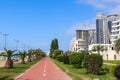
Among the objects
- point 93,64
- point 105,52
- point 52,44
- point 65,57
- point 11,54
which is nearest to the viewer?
point 93,64

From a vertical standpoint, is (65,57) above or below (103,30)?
below

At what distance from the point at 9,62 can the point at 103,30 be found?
6313 inches

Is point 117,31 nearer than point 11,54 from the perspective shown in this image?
No

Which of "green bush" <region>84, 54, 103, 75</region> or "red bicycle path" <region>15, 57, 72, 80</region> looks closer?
"red bicycle path" <region>15, 57, 72, 80</region>

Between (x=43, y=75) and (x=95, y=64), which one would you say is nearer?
(x=43, y=75)

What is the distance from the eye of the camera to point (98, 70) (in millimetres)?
28219

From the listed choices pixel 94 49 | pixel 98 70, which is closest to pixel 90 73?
pixel 98 70

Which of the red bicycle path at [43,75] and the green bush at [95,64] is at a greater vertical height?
the green bush at [95,64]

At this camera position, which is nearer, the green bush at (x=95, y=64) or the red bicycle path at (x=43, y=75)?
the red bicycle path at (x=43, y=75)

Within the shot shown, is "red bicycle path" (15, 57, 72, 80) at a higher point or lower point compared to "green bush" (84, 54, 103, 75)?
lower

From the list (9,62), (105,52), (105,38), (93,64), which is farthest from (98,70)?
A: (105,38)

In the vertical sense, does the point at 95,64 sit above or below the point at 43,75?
above

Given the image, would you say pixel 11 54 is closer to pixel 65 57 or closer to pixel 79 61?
pixel 79 61

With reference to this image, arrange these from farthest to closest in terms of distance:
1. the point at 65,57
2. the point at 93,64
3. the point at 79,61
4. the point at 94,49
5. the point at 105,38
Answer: the point at 105,38
the point at 94,49
the point at 65,57
the point at 79,61
the point at 93,64
